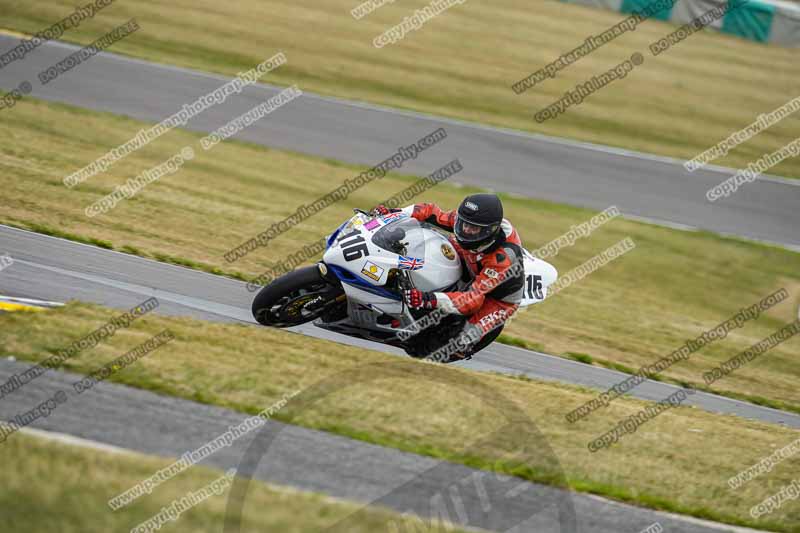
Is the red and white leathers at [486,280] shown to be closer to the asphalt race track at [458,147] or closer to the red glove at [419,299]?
the red glove at [419,299]

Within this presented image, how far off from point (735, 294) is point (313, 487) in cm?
1116

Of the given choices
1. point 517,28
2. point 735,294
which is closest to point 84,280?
point 735,294

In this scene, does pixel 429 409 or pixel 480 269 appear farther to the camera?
pixel 480 269

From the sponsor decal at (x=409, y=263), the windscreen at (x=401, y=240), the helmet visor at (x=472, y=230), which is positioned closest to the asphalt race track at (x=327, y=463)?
the sponsor decal at (x=409, y=263)

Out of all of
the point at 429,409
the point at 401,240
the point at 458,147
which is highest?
the point at 401,240

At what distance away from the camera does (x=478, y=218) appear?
773 cm

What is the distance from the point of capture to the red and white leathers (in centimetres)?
800

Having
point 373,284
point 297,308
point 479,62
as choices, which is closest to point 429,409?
point 373,284

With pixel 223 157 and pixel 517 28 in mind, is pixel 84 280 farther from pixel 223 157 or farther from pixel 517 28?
pixel 517 28

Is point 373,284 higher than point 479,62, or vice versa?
point 373,284

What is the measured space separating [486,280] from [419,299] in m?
0.76

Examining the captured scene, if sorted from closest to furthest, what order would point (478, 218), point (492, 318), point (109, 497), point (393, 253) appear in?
point (109, 497) < point (478, 218) < point (393, 253) < point (492, 318)

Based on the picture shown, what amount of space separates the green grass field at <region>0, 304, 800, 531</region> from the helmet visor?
4.59 ft

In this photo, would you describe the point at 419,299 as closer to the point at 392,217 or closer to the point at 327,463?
the point at 392,217
